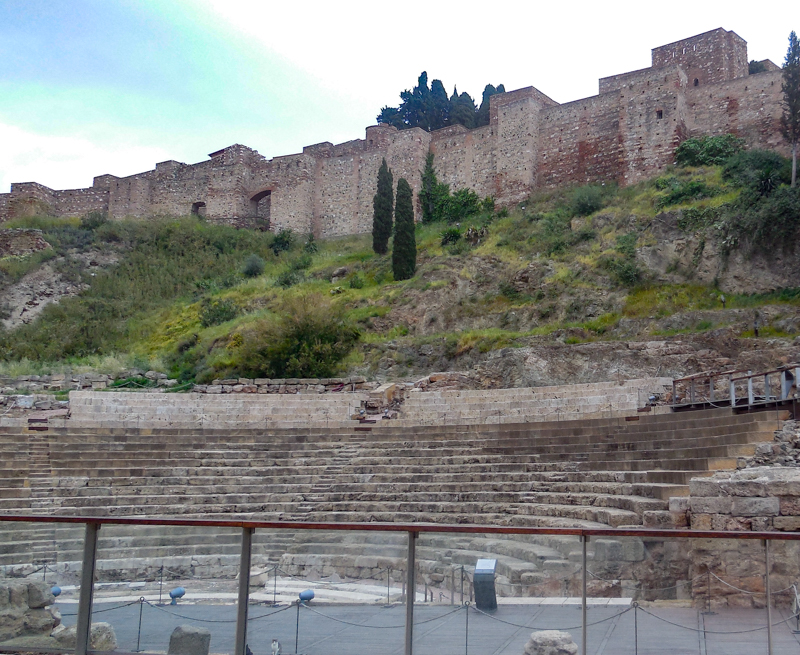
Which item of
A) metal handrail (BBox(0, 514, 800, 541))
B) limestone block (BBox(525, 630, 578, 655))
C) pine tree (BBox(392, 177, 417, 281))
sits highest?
pine tree (BBox(392, 177, 417, 281))

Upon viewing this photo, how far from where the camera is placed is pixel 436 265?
962 inches

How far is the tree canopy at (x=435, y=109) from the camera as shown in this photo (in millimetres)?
41750

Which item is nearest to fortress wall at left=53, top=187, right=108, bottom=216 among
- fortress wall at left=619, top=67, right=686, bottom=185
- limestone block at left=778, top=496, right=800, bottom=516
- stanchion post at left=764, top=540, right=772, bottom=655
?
fortress wall at left=619, top=67, right=686, bottom=185

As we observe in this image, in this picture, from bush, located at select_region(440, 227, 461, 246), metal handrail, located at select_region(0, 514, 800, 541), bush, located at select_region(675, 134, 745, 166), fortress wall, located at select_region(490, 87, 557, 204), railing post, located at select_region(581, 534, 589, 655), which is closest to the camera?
metal handrail, located at select_region(0, 514, 800, 541)

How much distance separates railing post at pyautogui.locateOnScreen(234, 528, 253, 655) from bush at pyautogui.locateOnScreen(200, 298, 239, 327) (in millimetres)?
21283

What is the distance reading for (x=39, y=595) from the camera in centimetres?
449

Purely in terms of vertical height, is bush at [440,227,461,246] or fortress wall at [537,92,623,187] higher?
fortress wall at [537,92,623,187]

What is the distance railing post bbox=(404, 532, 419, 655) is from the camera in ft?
13.6

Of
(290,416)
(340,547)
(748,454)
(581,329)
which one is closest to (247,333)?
(290,416)

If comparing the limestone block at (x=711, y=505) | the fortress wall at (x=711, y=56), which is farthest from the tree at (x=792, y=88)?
the limestone block at (x=711, y=505)

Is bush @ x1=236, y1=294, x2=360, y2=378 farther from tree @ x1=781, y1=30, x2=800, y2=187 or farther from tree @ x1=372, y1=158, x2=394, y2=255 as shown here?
tree @ x1=781, y1=30, x2=800, y2=187

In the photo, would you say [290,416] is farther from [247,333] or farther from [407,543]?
[407,543]

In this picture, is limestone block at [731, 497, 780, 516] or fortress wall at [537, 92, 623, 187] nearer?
limestone block at [731, 497, 780, 516]

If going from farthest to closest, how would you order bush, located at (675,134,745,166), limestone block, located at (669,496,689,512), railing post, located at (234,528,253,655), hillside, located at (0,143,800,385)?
bush, located at (675,134,745,166)
hillside, located at (0,143,800,385)
limestone block, located at (669,496,689,512)
railing post, located at (234,528,253,655)
